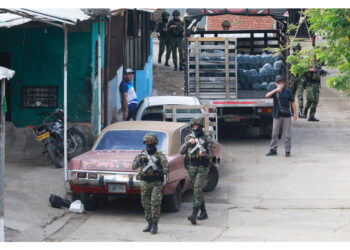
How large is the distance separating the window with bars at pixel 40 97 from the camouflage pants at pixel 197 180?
6.26m

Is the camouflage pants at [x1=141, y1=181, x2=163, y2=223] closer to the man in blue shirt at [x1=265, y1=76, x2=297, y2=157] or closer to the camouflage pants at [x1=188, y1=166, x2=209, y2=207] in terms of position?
the camouflage pants at [x1=188, y1=166, x2=209, y2=207]

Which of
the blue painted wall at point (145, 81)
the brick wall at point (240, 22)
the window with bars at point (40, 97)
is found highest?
the brick wall at point (240, 22)

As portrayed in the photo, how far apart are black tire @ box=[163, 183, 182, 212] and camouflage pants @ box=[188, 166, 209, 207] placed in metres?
0.64

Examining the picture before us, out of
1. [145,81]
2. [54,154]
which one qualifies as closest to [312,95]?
[145,81]

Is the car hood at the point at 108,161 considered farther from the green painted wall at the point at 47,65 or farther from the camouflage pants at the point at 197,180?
the green painted wall at the point at 47,65

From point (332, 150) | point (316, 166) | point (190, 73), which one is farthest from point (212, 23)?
point (316, 166)

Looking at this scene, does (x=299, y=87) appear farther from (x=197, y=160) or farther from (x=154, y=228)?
(x=154, y=228)

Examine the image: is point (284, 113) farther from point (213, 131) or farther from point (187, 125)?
point (187, 125)

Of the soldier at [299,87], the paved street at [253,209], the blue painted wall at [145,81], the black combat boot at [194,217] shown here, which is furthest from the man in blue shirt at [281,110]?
the blue painted wall at [145,81]

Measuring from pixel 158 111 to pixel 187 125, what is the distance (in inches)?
130

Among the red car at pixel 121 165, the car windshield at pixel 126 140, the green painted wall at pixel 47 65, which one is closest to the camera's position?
the red car at pixel 121 165

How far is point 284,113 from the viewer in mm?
18203

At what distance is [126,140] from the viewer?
13.7 meters

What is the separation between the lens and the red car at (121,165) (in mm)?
12453
